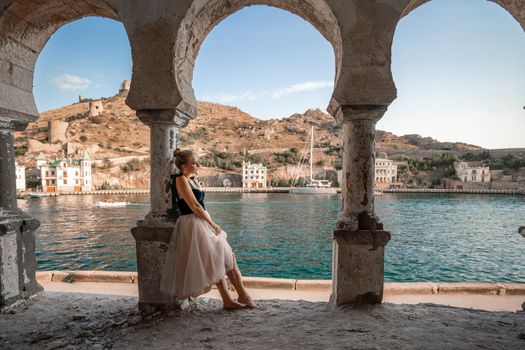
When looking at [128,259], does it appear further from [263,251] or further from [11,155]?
[11,155]

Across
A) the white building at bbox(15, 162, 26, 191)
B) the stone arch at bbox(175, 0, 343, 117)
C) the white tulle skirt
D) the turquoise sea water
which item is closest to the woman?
the white tulle skirt

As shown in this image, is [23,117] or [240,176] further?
[240,176]

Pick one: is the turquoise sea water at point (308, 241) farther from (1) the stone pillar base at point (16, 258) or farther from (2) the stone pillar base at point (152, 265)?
(2) the stone pillar base at point (152, 265)

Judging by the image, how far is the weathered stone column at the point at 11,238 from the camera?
3.14m

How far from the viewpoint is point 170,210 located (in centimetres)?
301

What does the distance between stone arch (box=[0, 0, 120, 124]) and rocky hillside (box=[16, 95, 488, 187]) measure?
60.0m

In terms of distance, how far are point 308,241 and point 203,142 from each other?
66.3 m

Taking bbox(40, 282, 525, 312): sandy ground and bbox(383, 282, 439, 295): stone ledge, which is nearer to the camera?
bbox(40, 282, 525, 312): sandy ground

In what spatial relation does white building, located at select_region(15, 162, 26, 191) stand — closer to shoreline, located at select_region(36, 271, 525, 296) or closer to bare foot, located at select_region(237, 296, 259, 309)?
shoreline, located at select_region(36, 271, 525, 296)

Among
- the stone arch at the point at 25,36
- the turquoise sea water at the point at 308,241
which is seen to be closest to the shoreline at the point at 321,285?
the stone arch at the point at 25,36

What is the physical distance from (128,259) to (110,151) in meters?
57.6

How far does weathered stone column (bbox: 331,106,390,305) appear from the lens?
2.80 meters

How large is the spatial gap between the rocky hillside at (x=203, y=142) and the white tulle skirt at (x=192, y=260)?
201 feet

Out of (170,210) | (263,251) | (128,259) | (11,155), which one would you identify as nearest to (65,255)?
(128,259)
